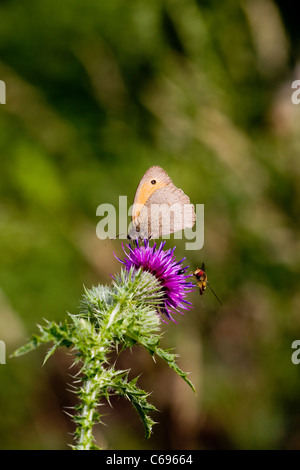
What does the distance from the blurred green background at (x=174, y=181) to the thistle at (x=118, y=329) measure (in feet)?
10.3

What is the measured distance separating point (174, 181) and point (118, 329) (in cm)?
497

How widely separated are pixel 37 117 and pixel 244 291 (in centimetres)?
407

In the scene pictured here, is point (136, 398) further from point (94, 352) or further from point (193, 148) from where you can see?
point (193, 148)

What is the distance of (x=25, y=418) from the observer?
18.7ft

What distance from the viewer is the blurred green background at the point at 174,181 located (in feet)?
20.0

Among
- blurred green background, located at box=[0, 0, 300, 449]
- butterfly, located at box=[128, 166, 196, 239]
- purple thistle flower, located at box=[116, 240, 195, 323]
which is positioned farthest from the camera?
blurred green background, located at box=[0, 0, 300, 449]

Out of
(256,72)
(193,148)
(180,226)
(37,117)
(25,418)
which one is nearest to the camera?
(180,226)

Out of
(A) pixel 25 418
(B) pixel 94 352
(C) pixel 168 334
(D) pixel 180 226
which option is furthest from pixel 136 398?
(C) pixel 168 334

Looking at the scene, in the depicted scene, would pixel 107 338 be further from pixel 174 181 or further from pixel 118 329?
pixel 174 181

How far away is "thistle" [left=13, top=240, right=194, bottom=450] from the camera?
2.18m

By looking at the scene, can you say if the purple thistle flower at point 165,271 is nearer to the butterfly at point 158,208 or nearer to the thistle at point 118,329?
the thistle at point 118,329

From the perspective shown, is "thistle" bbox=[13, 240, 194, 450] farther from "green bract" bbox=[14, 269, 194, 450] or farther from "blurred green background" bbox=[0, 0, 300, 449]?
"blurred green background" bbox=[0, 0, 300, 449]

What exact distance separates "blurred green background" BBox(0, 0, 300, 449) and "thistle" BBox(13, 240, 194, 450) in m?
3.15

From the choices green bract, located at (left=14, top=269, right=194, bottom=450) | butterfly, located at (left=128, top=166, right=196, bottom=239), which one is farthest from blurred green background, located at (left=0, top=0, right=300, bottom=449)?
green bract, located at (left=14, top=269, right=194, bottom=450)
